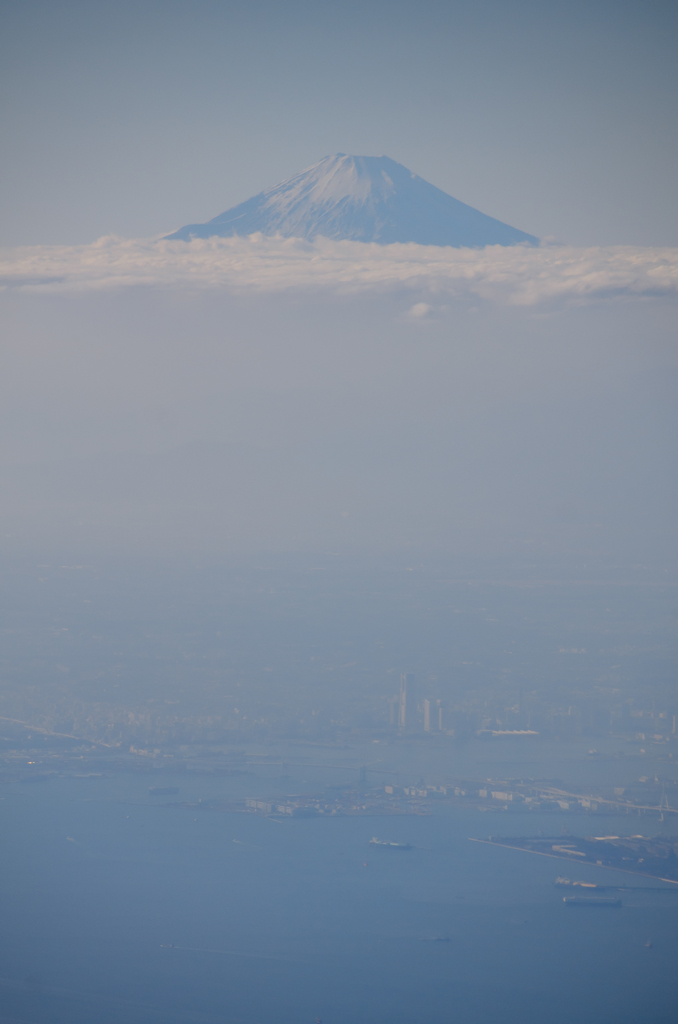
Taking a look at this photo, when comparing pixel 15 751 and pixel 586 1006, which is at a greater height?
pixel 15 751

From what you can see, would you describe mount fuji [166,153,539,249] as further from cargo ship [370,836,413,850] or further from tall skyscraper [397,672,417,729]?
cargo ship [370,836,413,850]

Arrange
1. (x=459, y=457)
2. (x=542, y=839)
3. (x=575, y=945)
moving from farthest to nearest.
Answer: (x=459, y=457) < (x=542, y=839) < (x=575, y=945)

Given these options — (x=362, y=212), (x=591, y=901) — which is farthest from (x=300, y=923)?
(x=362, y=212)

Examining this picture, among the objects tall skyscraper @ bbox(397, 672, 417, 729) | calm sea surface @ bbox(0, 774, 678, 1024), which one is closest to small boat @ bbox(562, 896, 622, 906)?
calm sea surface @ bbox(0, 774, 678, 1024)

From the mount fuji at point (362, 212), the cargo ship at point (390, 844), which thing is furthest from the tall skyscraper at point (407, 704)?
the mount fuji at point (362, 212)

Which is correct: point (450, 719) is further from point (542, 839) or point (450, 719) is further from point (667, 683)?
point (667, 683)

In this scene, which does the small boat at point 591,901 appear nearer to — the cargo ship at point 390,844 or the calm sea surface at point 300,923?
the calm sea surface at point 300,923

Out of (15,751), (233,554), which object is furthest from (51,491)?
(15,751)
